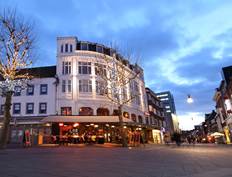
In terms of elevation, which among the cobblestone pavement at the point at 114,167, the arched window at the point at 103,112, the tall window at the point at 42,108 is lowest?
the cobblestone pavement at the point at 114,167

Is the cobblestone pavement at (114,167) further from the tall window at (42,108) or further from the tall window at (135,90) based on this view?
the tall window at (135,90)

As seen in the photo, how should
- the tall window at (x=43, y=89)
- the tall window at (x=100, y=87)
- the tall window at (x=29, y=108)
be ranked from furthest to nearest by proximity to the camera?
the tall window at (x=100, y=87), the tall window at (x=43, y=89), the tall window at (x=29, y=108)

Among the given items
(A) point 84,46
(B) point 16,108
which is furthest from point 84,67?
(B) point 16,108

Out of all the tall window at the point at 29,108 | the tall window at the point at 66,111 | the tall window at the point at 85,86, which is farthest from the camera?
the tall window at the point at 85,86

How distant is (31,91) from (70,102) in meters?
7.02

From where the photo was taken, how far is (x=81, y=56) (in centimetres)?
3762

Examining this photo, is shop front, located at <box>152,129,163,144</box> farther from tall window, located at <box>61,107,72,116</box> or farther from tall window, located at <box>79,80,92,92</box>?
tall window, located at <box>61,107,72,116</box>

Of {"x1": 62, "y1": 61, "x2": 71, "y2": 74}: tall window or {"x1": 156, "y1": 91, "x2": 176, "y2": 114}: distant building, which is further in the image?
{"x1": 156, "y1": 91, "x2": 176, "y2": 114}: distant building

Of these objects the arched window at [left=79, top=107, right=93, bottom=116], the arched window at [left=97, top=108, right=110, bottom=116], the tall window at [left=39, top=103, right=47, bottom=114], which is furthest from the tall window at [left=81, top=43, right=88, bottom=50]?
the tall window at [left=39, top=103, right=47, bottom=114]

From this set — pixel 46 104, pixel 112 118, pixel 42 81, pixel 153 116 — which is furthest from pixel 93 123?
pixel 153 116

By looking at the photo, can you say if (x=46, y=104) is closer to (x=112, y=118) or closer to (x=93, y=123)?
(x=93, y=123)

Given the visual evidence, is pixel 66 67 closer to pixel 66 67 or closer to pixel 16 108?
pixel 66 67

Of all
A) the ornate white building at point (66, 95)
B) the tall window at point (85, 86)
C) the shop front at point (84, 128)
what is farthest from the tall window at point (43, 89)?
the shop front at point (84, 128)

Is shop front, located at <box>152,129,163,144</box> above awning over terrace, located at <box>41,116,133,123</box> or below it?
below
